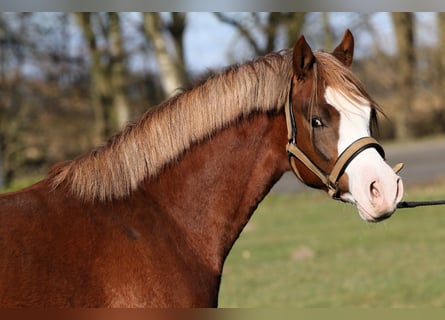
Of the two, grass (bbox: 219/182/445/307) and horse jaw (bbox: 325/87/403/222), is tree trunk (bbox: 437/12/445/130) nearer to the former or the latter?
grass (bbox: 219/182/445/307)

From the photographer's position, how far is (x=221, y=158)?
3.51 m

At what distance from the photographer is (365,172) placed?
3.27 m

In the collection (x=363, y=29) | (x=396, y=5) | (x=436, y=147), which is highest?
(x=396, y=5)

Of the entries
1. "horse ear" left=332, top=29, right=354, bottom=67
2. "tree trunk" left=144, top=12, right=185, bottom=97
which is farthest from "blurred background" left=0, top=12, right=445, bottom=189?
"horse ear" left=332, top=29, right=354, bottom=67

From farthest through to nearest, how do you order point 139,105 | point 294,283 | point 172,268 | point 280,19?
point 139,105 → point 280,19 → point 294,283 → point 172,268

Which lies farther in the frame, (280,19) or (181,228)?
(280,19)

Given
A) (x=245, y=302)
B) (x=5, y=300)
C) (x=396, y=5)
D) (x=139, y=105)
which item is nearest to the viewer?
(x=5, y=300)

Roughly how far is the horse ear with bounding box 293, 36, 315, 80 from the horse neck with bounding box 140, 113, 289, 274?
0.23 meters

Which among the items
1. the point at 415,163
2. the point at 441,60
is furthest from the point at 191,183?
the point at 441,60

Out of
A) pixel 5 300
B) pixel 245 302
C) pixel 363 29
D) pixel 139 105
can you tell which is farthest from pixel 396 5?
pixel 139 105

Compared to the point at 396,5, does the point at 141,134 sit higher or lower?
higher

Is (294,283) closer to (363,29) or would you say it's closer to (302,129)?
(302,129)

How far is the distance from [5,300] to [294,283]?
20.4 ft

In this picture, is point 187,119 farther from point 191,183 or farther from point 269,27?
point 269,27
